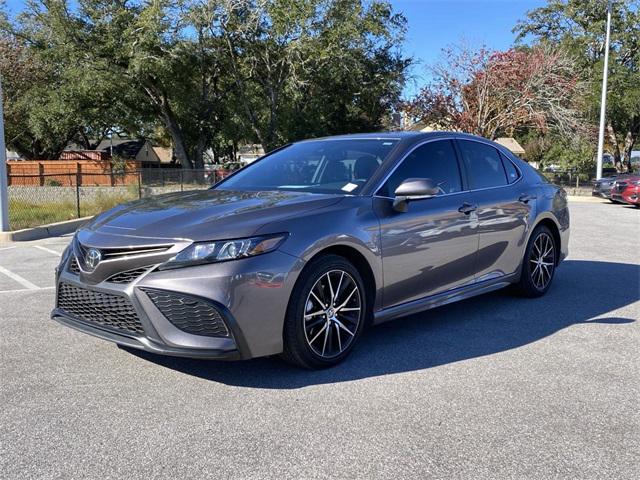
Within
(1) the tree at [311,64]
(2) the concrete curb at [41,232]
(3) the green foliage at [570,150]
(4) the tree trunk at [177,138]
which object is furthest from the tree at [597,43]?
(2) the concrete curb at [41,232]

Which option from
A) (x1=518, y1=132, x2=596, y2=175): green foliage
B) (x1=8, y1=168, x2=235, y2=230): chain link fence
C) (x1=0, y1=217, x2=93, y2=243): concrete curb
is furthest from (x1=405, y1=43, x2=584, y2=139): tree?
(x1=0, y1=217, x2=93, y2=243): concrete curb

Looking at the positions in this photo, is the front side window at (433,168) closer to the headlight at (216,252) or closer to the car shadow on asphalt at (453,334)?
the car shadow on asphalt at (453,334)

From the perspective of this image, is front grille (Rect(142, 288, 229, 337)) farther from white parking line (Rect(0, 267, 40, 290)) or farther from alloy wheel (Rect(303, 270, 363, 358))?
white parking line (Rect(0, 267, 40, 290))

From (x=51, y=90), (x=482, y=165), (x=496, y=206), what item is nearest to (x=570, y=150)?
(x=51, y=90)

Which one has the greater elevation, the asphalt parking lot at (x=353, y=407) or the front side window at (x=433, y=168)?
the front side window at (x=433, y=168)

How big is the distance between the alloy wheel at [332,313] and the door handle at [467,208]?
1.43m

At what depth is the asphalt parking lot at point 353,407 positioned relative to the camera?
293 cm

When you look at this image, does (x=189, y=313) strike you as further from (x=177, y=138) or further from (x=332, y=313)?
(x=177, y=138)

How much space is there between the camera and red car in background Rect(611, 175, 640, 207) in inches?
774

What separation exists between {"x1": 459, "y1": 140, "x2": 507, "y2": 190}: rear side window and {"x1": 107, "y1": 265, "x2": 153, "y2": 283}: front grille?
3.10 m

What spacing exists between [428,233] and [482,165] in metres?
1.38

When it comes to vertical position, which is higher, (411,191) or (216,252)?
(411,191)

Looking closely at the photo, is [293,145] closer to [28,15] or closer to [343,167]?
[343,167]

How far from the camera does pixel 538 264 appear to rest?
6297 millimetres
